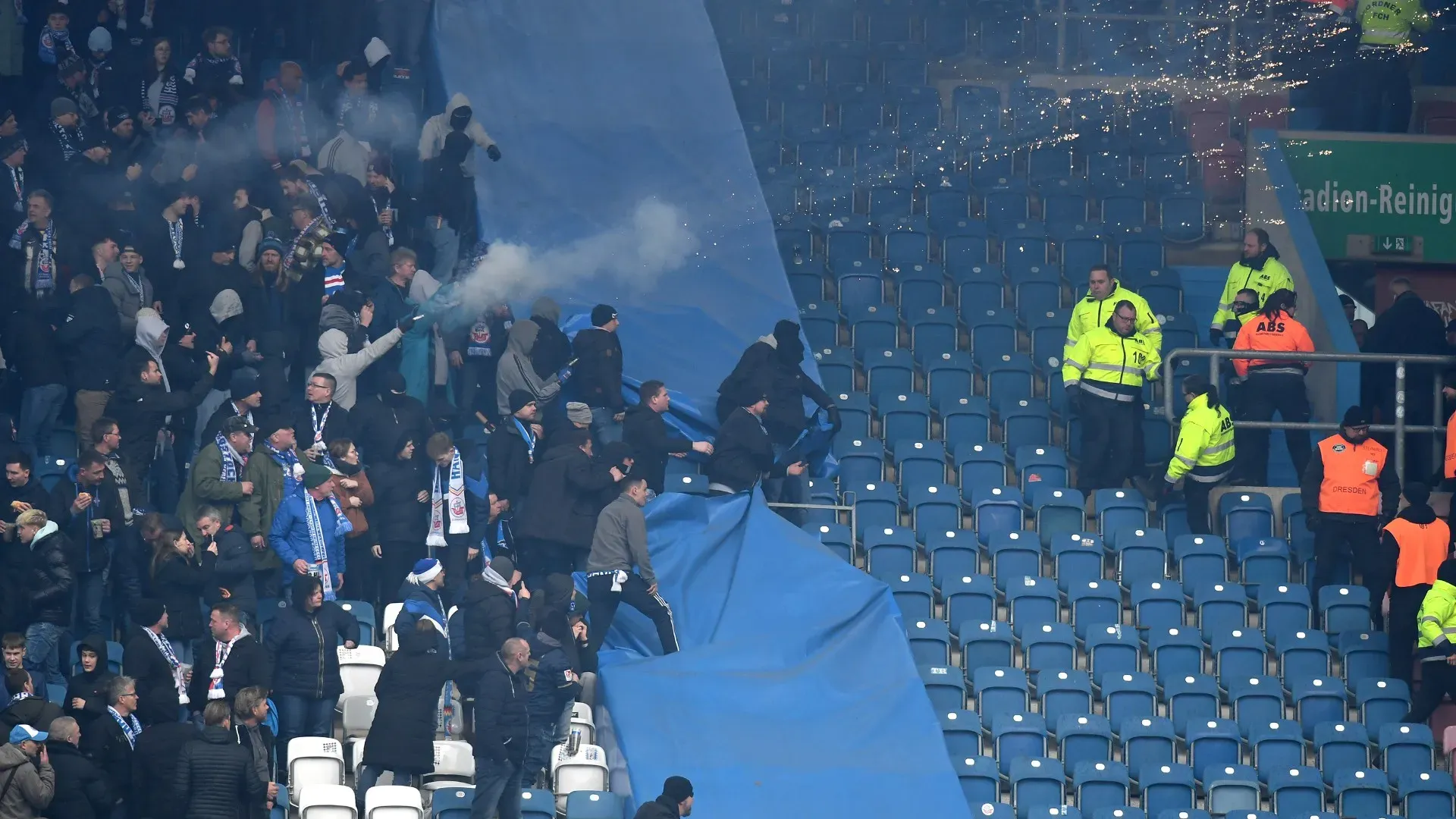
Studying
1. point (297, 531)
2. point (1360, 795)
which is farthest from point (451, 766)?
point (1360, 795)

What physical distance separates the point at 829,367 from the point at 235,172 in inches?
178

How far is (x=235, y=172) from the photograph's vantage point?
1766 centimetres

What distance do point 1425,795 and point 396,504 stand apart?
652 cm

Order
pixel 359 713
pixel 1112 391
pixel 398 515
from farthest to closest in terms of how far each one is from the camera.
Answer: pixel 1112 391
pixel 398 515
pixel 359 713

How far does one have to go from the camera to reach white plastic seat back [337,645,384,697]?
47.0ft

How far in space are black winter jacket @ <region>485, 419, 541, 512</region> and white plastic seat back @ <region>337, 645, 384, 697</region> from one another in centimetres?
162

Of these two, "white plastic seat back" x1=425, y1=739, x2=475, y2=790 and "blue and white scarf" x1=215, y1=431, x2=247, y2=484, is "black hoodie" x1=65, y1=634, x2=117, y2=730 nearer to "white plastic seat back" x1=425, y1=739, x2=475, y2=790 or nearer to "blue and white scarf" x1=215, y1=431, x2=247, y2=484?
"blue and white scarf" x1=215, y1=431, x2=247, y2=484

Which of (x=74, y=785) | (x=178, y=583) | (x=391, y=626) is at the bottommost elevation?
(x=74, y=785)


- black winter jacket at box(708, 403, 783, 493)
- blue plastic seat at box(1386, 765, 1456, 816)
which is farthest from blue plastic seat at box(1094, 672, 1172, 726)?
black winter jacket at box(708, 403, 783, 493)

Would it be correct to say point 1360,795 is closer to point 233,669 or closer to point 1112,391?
point 1112,391

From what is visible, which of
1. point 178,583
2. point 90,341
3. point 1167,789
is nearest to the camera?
point 178,583

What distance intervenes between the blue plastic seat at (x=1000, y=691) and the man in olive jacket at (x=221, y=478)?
465 centimetres

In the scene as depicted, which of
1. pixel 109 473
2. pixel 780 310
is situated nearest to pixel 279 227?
pixel 109 473

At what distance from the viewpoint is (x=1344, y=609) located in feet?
53.7
